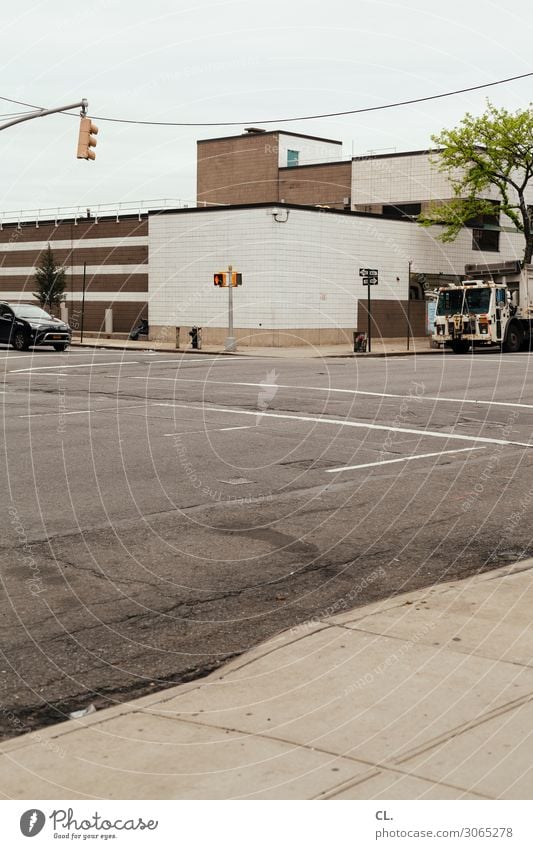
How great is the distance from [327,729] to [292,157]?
6763 centimetres

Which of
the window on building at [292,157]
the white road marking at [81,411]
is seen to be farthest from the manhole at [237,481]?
the window on building at [292,157]

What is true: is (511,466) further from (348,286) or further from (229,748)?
(348,286)

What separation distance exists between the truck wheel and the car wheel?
61.3 feet

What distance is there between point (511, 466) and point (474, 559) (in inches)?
195

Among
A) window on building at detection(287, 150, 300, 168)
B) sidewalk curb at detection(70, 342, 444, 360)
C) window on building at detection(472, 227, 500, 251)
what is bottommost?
sidewalk curb at detection(70, 342, 444, 360)

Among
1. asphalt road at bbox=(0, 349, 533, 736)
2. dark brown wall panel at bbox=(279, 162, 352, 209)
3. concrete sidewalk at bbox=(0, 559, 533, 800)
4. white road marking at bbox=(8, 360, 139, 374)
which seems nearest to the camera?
concrete sidewalk at bbox=(0, 559, 533, 800)

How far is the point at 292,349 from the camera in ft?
150

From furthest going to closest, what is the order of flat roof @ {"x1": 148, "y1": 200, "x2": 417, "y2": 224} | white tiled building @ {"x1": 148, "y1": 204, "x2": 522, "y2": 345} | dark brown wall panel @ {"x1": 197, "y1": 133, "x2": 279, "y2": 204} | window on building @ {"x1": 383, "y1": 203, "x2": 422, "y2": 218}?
dark brown wall panel @ {"x1": 197, "y1": 133, "x2": 279, "y2": 204} < window on building @ {"x1": 383, "y1": 203, "x2": 422, "y2": 218} < white tiled building @ {"x1": 148, "y1": 204, "x2": 522, "y2": 345} < flat roof @ {"x1": 148, "y1": 200, "x2": 417, "y2": 224}

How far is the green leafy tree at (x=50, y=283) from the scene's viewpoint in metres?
56.8

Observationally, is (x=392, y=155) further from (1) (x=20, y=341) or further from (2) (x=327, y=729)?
(2) (x=327, y=729)

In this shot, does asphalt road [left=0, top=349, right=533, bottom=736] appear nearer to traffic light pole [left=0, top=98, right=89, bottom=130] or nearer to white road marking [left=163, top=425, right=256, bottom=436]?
white road marking [left=163, top=425, right=256, bottom=436]

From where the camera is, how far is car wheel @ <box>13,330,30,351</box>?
128ft

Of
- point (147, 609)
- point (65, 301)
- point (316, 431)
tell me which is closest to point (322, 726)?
point (147, 609)

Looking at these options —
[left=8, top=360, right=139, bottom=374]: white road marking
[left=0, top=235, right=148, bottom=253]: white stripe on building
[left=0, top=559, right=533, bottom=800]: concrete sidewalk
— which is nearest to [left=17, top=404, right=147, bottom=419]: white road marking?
[left=8, top=360, right=139, bottom=374]: white road marking
